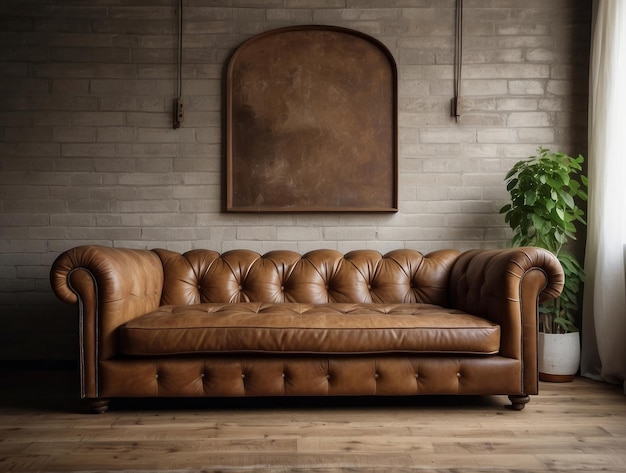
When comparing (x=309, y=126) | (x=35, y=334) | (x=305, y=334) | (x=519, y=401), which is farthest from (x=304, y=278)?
(x=35, y=334)

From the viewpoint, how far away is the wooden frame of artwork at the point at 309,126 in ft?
10.1

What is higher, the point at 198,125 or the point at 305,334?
the point at 198,125

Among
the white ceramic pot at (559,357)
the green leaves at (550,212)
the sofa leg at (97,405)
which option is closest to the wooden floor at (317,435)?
the sofa leg at (97,405)

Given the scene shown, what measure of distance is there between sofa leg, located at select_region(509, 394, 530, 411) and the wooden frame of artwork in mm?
1288

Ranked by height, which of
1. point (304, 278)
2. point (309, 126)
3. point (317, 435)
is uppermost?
point (309, 126)

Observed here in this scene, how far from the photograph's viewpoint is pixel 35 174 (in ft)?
10.0

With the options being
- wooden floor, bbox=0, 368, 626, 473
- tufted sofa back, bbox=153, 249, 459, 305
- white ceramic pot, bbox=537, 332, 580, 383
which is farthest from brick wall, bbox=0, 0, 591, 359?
wooden floor, bbox=0, 368, 626, 473

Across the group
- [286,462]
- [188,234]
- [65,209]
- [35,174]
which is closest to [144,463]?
[286,462]

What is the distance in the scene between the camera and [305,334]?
210cm

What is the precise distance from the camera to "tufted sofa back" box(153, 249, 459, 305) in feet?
9.00

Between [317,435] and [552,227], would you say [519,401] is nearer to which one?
[317,435]

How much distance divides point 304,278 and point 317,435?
1.01 m

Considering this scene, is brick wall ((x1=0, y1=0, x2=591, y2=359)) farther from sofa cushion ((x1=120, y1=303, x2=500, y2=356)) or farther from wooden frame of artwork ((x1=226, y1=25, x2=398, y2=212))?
sofa cushion ((x1=120, y1=303, x2=500, y2=356))

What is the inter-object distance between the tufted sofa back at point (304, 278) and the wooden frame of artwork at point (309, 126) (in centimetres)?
39
